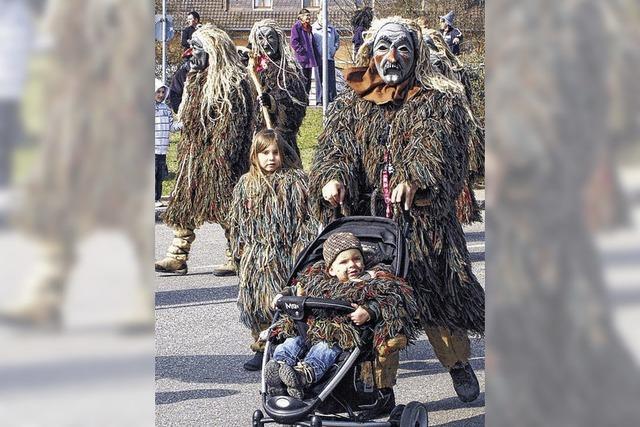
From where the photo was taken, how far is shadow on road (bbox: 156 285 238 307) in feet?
26.1

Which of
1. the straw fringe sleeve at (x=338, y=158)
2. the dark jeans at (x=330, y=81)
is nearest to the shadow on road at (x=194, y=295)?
the straw fringe sleeve at (x=338, y=158)

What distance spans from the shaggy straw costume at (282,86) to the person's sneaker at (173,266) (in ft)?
4.49

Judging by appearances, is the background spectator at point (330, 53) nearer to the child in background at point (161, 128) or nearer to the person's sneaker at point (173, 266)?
the child in background at point (161, 128)

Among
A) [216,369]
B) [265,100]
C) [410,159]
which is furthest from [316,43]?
[410,159]

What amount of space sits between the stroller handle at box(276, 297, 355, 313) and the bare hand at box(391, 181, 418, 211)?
88cm

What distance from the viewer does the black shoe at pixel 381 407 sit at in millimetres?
4137

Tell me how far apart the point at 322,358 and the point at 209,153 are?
433 centimetres

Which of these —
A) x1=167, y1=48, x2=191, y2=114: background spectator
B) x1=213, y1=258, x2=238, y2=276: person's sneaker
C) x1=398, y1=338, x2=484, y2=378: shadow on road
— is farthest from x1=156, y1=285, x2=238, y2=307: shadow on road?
x1=167, y1=48, x2=191, y2=114: background spectator

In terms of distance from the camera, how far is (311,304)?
3980 mm
